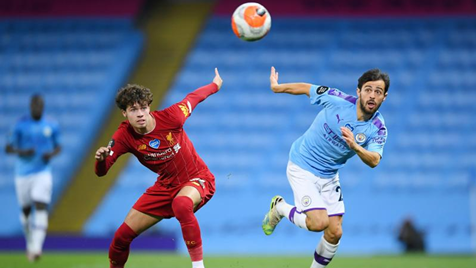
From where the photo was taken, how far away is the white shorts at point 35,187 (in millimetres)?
11281

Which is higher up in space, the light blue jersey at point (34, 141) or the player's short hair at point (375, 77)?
the player's short hair at point (375, 77)

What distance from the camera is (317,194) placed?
736 centimetres

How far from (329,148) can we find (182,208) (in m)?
1.66

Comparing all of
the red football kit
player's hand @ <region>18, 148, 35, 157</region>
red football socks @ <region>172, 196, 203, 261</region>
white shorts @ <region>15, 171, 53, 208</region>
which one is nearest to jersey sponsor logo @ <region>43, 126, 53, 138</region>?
player's hand @ <region>18, 148, 35, 157</region>

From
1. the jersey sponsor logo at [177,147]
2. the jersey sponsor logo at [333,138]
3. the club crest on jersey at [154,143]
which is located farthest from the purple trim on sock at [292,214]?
the club crest on jersey at [154,143]

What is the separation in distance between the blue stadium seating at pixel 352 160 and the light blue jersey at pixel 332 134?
31.0 ft

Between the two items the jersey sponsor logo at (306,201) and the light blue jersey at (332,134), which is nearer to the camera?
the light blue jersey at (332,134)

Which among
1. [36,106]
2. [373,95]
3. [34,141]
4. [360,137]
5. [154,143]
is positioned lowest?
[34,141]

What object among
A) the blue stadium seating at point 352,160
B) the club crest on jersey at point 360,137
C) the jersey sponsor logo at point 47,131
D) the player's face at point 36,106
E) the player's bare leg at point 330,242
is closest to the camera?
the club crest on jersey at point 360,137

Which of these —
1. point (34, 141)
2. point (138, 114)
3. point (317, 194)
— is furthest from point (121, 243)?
point (34, 141)

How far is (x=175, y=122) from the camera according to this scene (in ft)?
23.1

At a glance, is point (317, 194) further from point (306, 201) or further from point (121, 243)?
point (121, 243)

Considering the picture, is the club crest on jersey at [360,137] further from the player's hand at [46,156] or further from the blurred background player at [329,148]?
the player's hand at [46,156]

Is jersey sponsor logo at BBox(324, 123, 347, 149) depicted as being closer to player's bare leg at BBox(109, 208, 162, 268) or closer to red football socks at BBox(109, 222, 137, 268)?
player's bare leg at BBox(109, 208, 162, 268)
